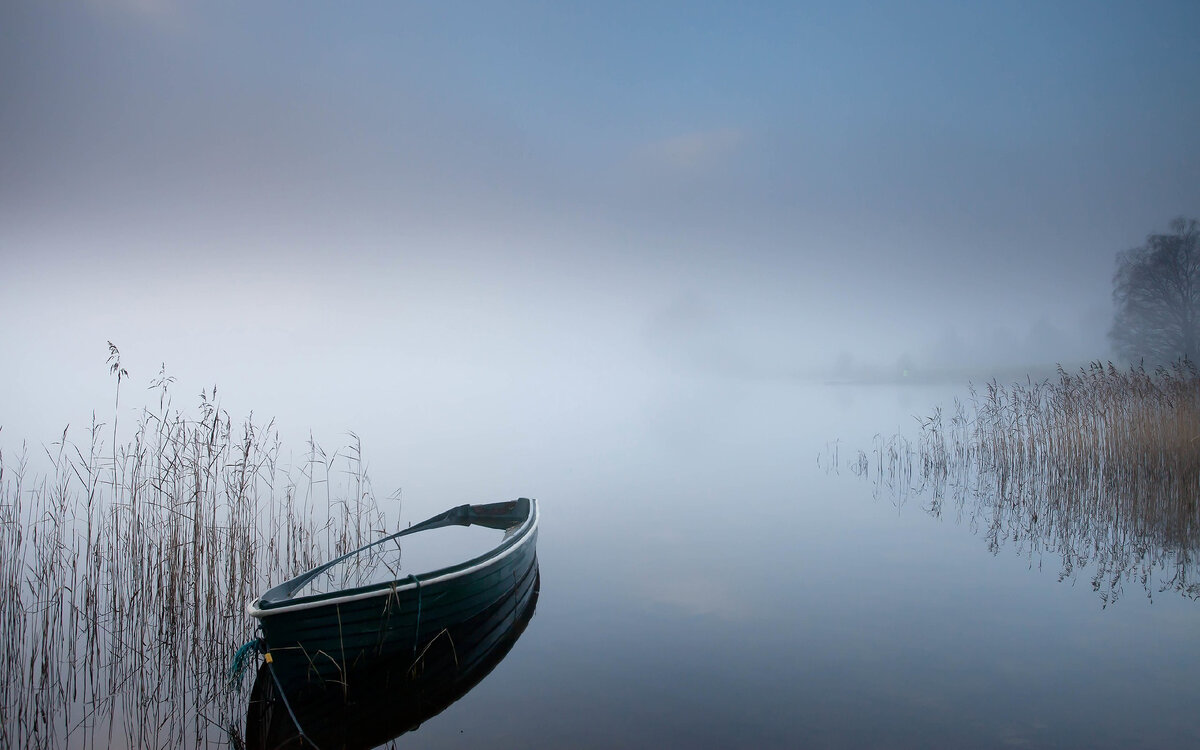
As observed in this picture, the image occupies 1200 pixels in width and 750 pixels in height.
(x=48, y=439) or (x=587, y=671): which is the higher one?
(x=48, y=439)

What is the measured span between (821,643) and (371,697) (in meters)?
3.45

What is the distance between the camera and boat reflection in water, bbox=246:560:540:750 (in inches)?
157

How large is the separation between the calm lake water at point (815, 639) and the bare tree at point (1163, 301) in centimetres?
1563

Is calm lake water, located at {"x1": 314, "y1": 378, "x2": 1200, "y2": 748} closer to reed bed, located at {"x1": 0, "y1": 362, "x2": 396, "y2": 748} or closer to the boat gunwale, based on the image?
the boat gunwale

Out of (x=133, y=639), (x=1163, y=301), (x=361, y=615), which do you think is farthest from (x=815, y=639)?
(x=1163, y=301)

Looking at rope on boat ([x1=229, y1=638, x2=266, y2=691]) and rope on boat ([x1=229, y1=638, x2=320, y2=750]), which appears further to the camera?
rope on boat ([x1=229, y1=638, x2=266, y2=691])

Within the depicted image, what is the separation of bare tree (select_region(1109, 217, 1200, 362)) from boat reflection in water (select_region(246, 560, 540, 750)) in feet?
77.7

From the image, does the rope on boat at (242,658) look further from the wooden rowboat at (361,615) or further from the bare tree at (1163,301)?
the bare tree at (1163,301)

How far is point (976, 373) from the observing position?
61.4 metres

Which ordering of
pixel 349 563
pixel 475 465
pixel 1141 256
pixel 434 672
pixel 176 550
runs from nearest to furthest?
pixel 434 672 → pixel 176 550 → pixel 349 563 → pixel 475 465 → pixel 1141 256

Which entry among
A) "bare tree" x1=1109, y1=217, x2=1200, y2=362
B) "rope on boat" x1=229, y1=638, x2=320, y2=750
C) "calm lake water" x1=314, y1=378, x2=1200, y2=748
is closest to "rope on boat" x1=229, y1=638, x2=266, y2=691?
"rope on boat" x1=229, y1=638, x2=320, y2=750

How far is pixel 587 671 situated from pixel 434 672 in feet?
3.68

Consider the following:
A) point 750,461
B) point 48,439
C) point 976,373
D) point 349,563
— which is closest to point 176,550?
point 349,563

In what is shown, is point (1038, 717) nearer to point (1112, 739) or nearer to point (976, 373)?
point (1112, 739)
